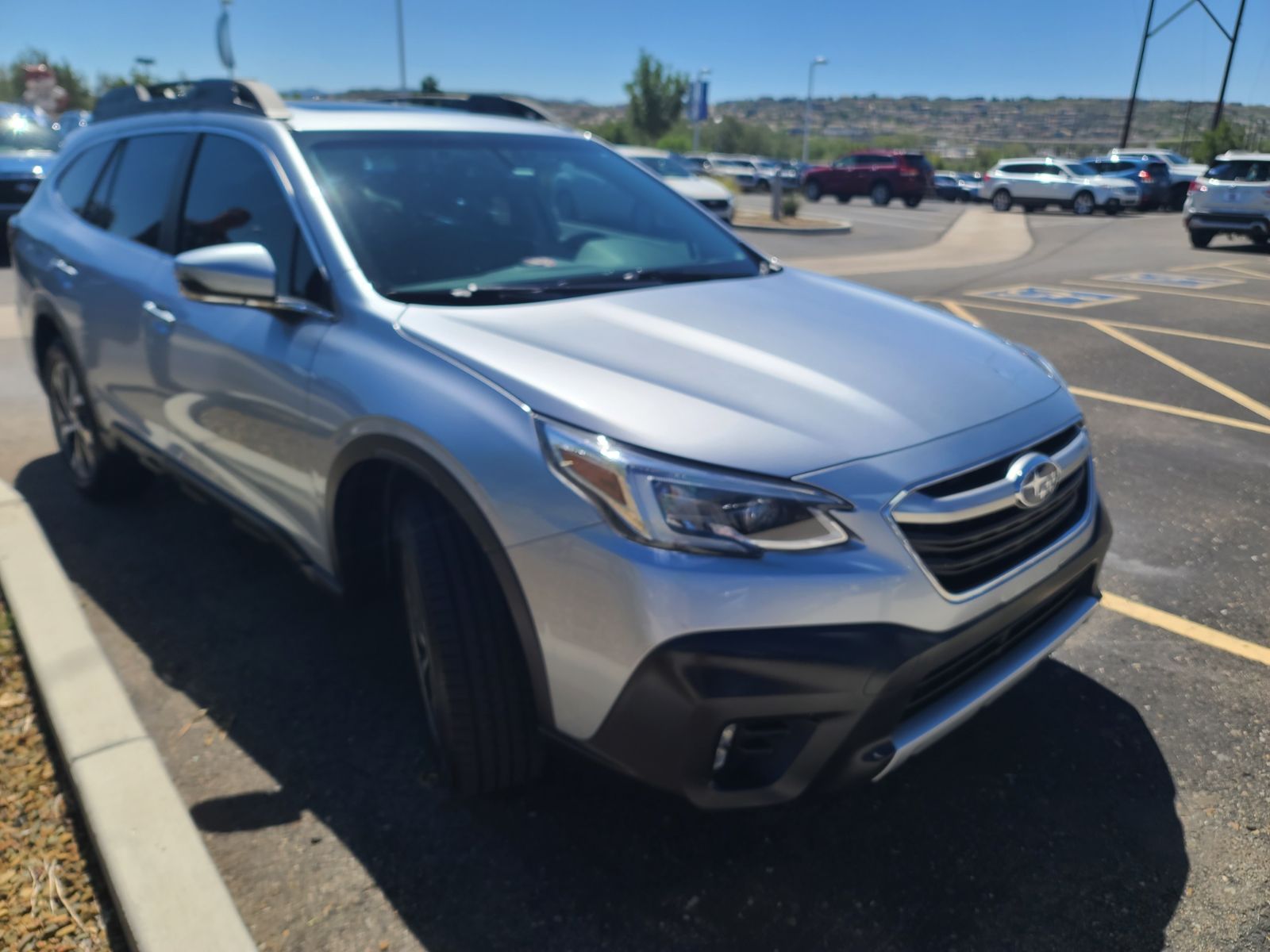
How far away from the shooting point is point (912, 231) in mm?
23141

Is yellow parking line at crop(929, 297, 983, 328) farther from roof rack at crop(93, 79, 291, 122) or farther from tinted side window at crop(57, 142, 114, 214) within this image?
tinted side window at crop(57, 142, 114, 214)

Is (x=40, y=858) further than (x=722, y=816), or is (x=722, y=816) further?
(x=722, y=816)

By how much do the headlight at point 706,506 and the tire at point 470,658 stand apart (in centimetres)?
47

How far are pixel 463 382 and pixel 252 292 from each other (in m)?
0.86

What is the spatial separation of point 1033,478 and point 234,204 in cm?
266

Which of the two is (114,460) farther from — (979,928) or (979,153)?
(979,153)

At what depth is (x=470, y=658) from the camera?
2336 millimetres

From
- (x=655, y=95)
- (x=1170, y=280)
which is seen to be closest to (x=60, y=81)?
(x=655, y=95)

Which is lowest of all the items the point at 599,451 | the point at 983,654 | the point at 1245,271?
the point at 1245,271

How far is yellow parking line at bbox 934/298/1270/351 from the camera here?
880 cm

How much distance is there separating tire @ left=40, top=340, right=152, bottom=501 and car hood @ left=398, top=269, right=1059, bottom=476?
2634 mm

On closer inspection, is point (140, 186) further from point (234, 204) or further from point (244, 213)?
point (244, 213)

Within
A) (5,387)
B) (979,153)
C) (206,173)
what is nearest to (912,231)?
(5,387)

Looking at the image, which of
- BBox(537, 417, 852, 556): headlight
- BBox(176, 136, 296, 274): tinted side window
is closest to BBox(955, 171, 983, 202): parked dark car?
BBox(176, 136, 296, 274): tinted side window
